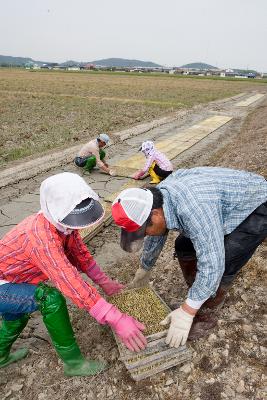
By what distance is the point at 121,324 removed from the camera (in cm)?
251

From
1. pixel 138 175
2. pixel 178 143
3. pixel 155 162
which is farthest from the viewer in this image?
pixel 178 143

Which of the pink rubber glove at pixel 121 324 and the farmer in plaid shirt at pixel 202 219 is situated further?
the pink rubber glove at pixel 121 324

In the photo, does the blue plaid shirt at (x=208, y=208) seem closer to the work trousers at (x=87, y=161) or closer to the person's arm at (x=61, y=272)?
the person's arm at (x=61, y=272)

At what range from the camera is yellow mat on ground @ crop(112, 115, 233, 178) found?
8.73 metres

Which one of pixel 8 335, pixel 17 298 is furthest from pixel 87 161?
pixel 17 298

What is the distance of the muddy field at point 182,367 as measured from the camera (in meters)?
2.72

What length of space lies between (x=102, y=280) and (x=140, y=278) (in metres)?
0.42

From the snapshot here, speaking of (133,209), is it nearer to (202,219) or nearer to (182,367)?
(202,219)

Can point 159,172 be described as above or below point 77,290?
below

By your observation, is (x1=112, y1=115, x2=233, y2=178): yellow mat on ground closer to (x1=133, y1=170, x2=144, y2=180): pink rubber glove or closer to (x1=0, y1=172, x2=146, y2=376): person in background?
(x1=133, y1=170, x2=144, y2=180): pink rubber glove

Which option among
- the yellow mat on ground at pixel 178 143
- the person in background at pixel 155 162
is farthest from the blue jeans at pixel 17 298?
the yellow mat on ground at pixel 178 143

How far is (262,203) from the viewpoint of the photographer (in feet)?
8.95

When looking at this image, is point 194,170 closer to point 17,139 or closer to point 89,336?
point 89,336

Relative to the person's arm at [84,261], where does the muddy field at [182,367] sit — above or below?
below
